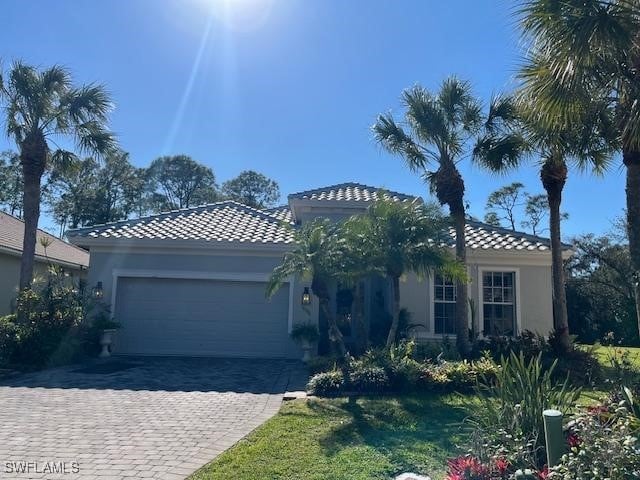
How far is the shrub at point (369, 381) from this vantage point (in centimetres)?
916

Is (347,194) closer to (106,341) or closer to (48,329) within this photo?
(106,341)

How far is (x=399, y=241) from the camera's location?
35.1 ft

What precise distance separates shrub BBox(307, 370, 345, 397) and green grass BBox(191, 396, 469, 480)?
403mm

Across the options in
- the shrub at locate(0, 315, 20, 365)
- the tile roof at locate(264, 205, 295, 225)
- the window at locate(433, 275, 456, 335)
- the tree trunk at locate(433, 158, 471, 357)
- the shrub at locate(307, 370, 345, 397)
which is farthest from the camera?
the tile roof at locate(264, 205, 295, 225)

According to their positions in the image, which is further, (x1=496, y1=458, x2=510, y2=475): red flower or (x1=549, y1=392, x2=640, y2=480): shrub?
(x1=496, y1=458, x2=510, y2=475): red flower

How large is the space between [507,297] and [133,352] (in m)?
12.0

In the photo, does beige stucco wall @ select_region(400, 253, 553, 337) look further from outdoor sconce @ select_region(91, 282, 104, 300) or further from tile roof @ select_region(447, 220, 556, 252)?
outdoor sconce @ select_region(91, 282, 104, 300)

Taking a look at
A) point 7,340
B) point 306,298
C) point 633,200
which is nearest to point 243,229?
point 306,298

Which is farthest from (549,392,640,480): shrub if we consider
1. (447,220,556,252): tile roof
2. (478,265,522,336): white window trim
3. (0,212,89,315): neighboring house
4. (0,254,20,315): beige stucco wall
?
(0,254,20,315): beige stucco wall

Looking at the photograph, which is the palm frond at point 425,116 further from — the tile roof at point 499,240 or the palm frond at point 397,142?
the tile roof at point 499,240

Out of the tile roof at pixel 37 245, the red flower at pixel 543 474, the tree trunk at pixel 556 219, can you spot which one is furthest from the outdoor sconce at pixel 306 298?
the tile roof at pixel 37 245

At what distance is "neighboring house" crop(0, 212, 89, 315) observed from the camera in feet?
59.3

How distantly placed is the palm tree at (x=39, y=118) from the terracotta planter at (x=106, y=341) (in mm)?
2494

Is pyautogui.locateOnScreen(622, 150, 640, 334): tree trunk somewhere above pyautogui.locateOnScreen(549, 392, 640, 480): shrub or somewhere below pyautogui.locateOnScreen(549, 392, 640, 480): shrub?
above
